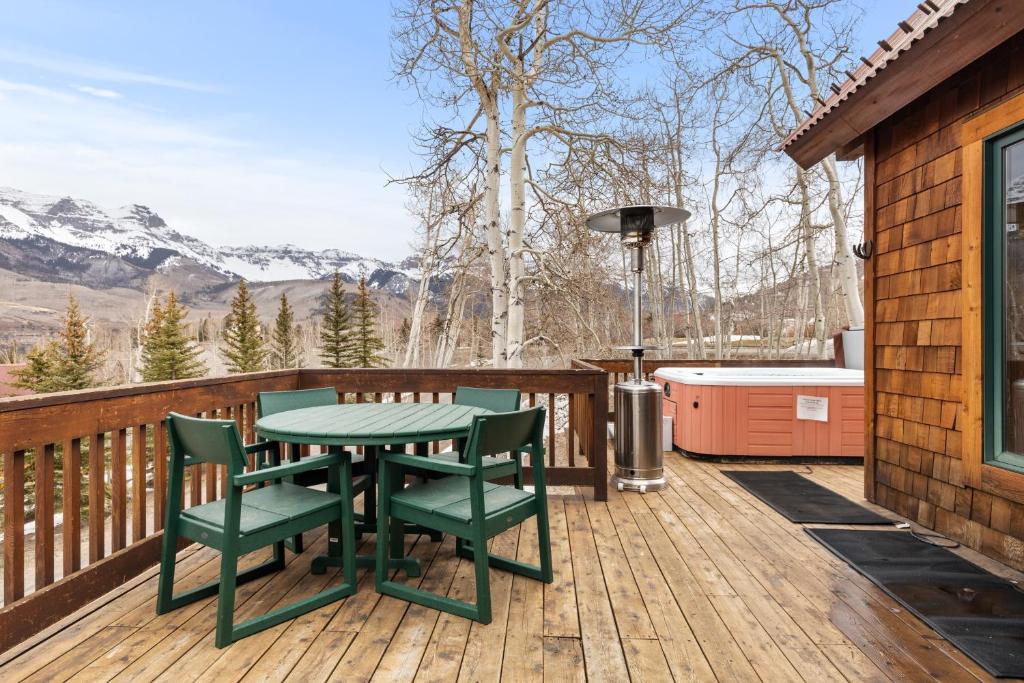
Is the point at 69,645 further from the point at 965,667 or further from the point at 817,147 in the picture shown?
the point at 817,147

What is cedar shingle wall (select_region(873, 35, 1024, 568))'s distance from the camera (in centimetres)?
272

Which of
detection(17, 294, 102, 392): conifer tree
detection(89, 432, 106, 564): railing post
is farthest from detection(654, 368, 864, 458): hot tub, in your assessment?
detection(17, 294, 102, 392): conifer tree

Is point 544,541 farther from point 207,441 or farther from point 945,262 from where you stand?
point 945,262

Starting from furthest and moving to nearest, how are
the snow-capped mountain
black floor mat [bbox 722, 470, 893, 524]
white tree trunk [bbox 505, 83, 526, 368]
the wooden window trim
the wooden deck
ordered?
the snow-capped mountain
white tree trunk [bbox 505, 83, 526, 368]
black floor mat [bbox 722, 470, 893, 524]
the wooden window trim
the wooden deck

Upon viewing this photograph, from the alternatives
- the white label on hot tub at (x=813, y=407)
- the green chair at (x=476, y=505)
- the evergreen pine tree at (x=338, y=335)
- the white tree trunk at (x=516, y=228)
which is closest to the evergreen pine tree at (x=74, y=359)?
the evergreen pine tree at (x=338, y=335)

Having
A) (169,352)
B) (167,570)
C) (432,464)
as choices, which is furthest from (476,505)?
(169,352)

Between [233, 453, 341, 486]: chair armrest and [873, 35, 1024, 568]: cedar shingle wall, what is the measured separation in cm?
318

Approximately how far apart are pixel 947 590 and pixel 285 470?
2791 mm

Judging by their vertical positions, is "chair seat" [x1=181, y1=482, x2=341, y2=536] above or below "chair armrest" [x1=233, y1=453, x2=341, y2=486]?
below

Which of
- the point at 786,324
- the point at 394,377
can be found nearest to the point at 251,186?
the point at 786,324

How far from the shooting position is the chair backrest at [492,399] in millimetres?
2928

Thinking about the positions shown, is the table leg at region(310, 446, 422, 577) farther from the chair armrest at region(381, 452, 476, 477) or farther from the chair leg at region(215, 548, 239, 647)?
the chair leg at region(215, 548, 239, 647)

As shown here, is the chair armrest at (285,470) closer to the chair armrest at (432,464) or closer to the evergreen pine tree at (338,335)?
the chair armrest at (432,464)

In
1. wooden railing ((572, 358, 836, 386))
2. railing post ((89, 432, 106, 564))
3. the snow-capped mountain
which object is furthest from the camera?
the snow-capped mountain
